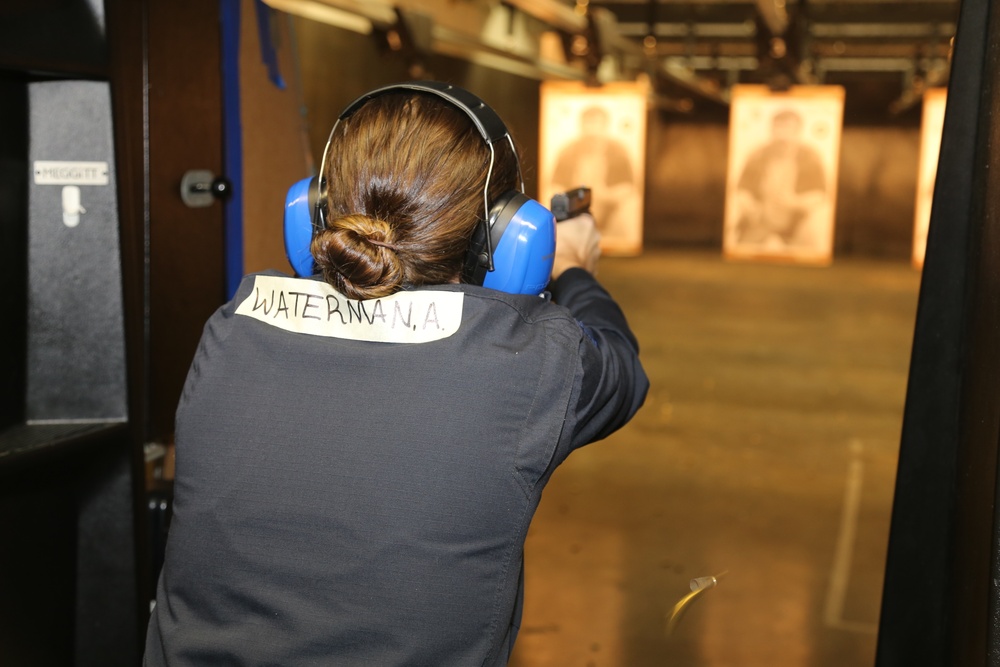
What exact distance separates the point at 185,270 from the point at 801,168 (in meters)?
5.31

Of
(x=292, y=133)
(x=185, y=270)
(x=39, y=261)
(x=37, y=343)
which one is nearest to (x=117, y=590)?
(x=37, y=343)

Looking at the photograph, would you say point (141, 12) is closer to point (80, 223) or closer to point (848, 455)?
point (80, 223)

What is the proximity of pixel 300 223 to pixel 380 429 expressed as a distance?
35 cm

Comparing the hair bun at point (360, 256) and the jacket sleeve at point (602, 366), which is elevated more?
the hair bun at point (360, 256)

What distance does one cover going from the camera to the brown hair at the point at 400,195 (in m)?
0.86

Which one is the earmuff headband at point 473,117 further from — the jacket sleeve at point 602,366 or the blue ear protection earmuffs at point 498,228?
the jacket sleeve at point 602,366

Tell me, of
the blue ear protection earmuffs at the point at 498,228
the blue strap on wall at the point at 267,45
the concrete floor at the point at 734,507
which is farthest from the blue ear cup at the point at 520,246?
the blue strap on wall at the point at 267,45

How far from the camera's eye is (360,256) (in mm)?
846

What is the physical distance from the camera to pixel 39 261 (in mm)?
1366

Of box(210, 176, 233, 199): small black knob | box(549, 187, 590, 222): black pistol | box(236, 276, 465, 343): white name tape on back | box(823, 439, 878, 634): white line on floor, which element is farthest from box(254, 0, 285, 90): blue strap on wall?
box(823, 439, 878, 634): white line on floor

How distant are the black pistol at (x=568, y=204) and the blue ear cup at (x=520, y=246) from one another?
276 millimetres

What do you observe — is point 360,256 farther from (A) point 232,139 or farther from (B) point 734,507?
(B) point 734,507

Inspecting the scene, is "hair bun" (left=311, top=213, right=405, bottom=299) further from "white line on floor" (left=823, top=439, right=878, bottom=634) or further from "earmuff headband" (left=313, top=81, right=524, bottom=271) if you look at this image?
"white line on floor" (left=823, top=439, right=878, bottom=634)

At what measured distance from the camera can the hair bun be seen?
844 mm
